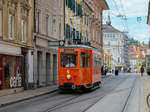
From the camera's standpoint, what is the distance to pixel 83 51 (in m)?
34.3

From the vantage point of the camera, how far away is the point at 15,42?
111 feet

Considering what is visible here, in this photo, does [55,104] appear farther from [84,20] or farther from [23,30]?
[84,20]

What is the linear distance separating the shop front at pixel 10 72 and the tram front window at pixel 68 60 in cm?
306

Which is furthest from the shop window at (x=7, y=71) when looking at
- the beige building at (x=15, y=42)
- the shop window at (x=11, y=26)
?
the shop window at (x=11, y=26)

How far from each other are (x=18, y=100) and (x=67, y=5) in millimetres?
29124

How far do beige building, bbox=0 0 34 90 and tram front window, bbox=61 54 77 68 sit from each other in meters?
2.95

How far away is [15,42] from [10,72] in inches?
82.5

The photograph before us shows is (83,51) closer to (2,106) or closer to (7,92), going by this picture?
(7,92)

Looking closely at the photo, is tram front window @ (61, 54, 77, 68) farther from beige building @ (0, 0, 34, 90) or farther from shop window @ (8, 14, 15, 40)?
shop window @ (8, 14, 15, 40)

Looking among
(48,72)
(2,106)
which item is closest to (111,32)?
(48,72)

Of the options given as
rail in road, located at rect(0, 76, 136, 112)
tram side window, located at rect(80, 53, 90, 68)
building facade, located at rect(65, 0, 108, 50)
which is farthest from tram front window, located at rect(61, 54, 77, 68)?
building facade, located at rect(65, 0, 108, 50)

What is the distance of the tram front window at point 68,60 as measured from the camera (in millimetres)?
33750

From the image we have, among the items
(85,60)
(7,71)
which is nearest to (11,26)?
(7,71)

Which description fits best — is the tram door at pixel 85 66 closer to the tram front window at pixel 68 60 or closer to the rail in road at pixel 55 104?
the tram front window at pixel 68 60
